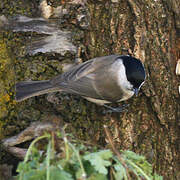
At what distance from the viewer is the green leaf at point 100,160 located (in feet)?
4.04

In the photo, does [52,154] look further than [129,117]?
No

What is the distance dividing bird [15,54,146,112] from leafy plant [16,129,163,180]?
2.41 feet

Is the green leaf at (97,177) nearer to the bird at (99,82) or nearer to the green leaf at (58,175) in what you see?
the green leaf at (58,175)

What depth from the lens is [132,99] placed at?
2.23 metres

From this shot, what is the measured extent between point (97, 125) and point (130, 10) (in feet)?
2.68

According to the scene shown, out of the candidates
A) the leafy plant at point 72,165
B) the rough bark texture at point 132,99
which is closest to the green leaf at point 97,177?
the leafy plant at point 72,165

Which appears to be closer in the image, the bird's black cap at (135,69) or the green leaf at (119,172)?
the green leaf at (119,172)

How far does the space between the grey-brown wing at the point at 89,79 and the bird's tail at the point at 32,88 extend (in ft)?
0.16

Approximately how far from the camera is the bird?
2070 mm

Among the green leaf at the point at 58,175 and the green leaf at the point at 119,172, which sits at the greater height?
the green leaf at the point at 58,175

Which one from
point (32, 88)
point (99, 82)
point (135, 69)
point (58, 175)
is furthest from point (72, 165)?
point (99, 82)

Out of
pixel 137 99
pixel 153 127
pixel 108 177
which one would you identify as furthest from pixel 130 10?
pixel 108 177

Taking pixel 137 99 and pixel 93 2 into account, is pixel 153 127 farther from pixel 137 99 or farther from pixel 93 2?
pixel 93 2

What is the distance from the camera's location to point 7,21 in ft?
6.98
